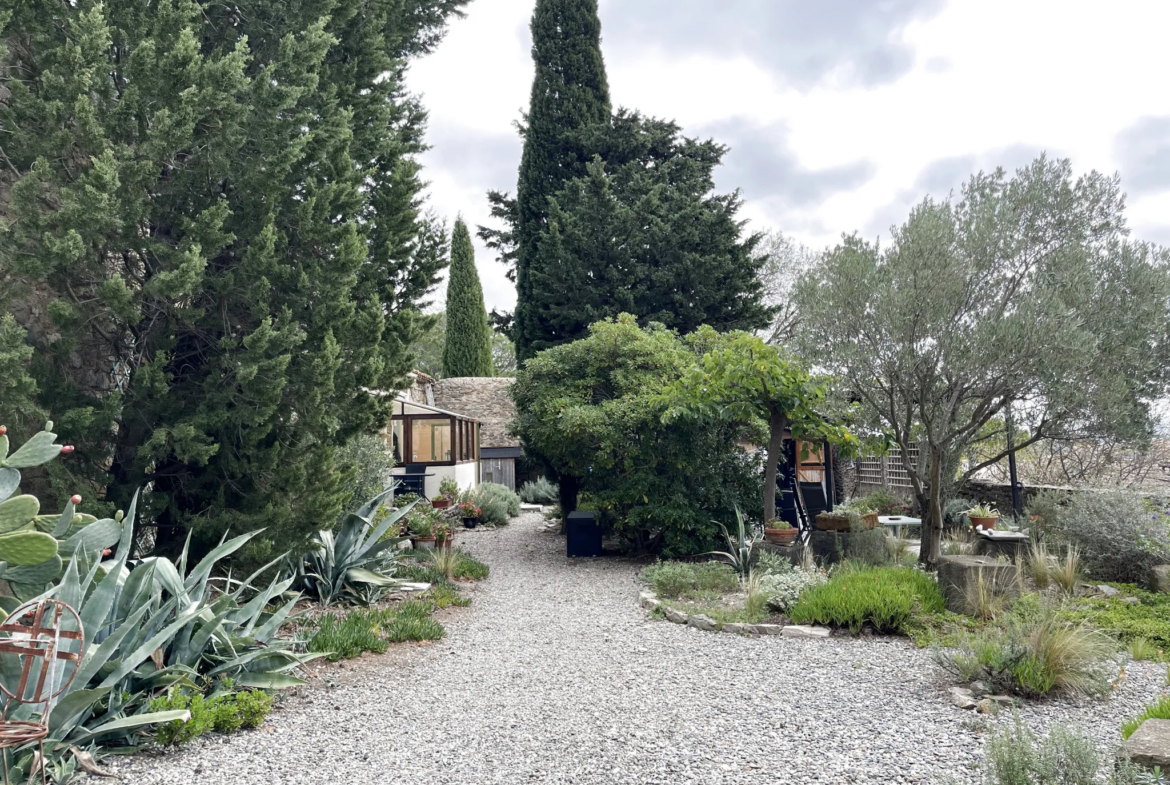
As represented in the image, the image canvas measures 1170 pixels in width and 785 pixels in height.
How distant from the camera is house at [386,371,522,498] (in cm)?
1652

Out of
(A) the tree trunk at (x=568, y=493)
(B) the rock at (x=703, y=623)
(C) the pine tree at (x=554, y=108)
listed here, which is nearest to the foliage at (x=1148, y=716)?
(B) the rock at (x=703, y=623)

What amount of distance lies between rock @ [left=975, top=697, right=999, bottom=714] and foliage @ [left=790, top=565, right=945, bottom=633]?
1642 millimetres

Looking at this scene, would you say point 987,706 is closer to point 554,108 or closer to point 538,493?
point 554,108

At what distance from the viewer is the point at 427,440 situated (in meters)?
17.0

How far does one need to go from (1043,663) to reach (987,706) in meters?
0.49

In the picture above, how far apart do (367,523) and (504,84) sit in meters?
15.0

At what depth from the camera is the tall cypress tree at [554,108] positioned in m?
17.3

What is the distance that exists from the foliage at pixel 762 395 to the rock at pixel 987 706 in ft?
14.6

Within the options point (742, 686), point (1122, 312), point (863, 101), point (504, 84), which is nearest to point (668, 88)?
point (504, 84)

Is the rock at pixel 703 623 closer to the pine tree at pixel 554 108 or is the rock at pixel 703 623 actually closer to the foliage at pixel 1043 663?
the foliage at pixel 1043 663

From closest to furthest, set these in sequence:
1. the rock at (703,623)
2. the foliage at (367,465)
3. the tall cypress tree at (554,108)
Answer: the rock at (703,623) < the foliage at (367,465) < the tall cypress tree at (554,108)

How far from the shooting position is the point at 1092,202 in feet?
22.9

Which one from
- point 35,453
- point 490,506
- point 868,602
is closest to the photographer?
point 35,453

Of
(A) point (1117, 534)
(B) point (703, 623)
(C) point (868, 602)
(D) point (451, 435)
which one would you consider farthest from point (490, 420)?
(C) point (868, 602)
